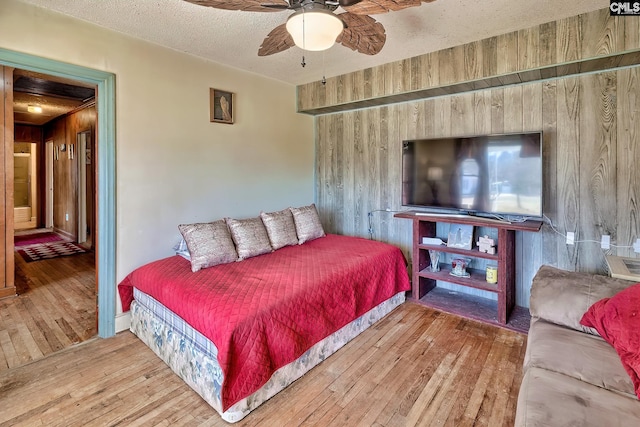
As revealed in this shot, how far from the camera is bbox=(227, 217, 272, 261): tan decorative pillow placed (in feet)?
9.12

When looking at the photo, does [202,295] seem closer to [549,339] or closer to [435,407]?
[435,407]

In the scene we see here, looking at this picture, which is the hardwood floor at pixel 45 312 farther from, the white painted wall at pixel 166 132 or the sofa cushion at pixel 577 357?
the sofa cushion at pixel 577 357

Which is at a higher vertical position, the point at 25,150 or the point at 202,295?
the point at 25,150

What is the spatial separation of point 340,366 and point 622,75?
307 cm

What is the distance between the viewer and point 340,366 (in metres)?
2.21

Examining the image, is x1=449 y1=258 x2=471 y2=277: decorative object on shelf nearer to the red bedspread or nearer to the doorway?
the red bedspread

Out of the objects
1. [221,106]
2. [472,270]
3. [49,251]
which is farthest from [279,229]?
[49,251]

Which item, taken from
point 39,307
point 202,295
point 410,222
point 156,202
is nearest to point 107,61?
point 156,202

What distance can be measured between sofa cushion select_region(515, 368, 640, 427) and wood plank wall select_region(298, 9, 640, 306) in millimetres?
1867

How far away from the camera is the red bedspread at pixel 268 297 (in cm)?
171

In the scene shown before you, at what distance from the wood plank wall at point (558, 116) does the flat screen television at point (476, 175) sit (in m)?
0.27

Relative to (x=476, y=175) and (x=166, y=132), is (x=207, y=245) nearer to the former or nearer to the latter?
(x=166, y=132)

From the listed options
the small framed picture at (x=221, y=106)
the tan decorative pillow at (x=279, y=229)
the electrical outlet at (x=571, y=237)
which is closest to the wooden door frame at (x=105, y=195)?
the small framed picture at (x=221, y=106)

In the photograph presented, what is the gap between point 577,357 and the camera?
4.82 ft
